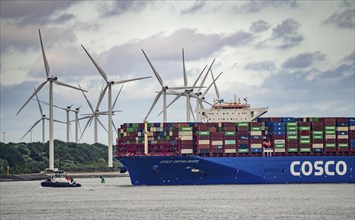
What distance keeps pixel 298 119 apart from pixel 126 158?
24.9 m

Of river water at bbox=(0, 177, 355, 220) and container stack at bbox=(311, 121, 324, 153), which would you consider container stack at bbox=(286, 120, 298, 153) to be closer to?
container stack at bbox=(311, 121, 324, 153)

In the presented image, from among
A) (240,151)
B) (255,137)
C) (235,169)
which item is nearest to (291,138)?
(255,137)

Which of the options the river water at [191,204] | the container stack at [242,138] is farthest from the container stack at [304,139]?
the container stack at [242,138]

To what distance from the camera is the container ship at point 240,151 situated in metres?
111

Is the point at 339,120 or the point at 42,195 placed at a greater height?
the point at 339,120

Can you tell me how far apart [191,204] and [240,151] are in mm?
25833

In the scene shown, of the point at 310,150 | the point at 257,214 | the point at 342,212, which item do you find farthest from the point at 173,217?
the point at 310,150

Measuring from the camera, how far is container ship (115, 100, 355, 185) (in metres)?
111

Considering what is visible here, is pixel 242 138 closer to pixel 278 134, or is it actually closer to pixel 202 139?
pixel 278 134

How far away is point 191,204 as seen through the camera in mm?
89125

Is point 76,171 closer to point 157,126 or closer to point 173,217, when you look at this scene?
point 157,126

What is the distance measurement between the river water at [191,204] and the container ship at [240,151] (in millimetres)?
2230

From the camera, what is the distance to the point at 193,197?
9781 cm

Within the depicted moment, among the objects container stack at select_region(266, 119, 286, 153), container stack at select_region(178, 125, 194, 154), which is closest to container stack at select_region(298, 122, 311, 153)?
container stack at select_region(266, 119, 286, 153)
